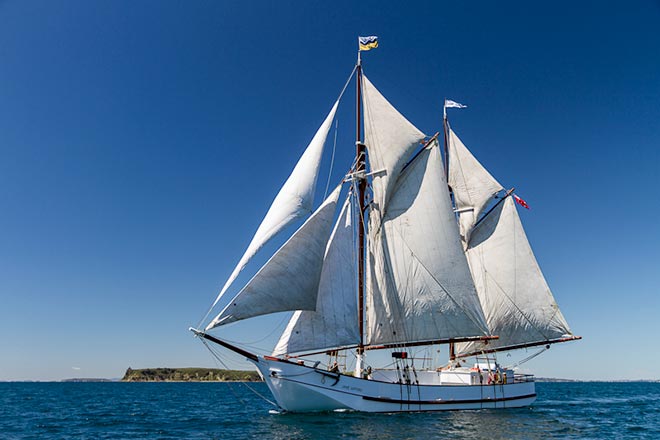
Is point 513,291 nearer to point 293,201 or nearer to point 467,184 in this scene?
A: point 467,184

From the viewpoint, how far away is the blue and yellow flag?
122 feet

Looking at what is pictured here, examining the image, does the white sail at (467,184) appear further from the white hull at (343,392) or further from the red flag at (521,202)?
the white hull at (343,392)

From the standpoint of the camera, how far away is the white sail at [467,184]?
1704 inches

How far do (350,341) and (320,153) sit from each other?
1149cm

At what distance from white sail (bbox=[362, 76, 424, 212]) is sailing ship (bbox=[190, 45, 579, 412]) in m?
0.07

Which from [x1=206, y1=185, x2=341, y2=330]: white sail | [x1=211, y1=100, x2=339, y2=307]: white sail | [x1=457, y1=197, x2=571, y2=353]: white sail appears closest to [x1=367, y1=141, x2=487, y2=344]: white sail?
[x1=457, y1=197, x2=571, y2=353]: white sail

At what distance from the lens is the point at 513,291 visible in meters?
40.3

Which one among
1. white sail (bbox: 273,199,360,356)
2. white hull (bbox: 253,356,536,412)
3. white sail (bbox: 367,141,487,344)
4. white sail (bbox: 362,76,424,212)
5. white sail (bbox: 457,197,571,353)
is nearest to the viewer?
white hull (bbox: 253,356,536,412)

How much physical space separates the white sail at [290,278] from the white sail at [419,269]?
673 centimetres

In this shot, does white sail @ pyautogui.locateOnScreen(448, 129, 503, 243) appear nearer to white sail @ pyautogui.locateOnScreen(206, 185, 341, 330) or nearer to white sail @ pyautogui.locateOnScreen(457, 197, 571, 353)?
white sail @ pyautogui.locateOnScreen(457, 197, 571, 353)

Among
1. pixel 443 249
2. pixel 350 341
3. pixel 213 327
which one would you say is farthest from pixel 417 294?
pixel 213 327

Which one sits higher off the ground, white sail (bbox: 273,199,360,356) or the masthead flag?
the masthead flag

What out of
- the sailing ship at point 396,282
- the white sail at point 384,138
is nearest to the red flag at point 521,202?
the sailing ship at point 396,282

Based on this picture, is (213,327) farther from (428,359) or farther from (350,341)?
(428,359)
